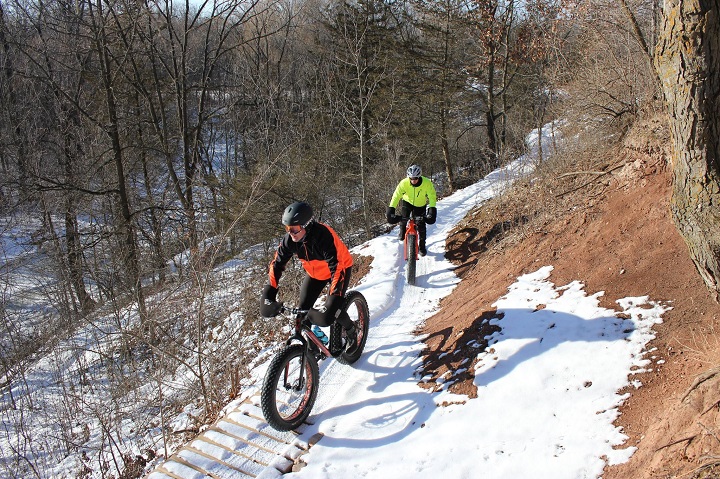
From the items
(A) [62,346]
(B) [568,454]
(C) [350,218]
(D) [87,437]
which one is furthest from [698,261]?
(C) [350,218]

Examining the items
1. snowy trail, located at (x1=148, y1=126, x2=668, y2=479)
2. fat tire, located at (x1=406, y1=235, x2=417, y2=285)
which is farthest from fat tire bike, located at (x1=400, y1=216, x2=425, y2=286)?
snowy trail, located at (x1=148, y1=126, x2=668, y2=479)

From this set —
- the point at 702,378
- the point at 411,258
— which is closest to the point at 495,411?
the point at 702,378

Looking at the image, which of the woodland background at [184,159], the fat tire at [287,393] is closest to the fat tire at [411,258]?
the woodland background at [184,159]

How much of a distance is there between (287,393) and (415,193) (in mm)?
5163

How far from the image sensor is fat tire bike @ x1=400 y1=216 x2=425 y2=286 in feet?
28.9

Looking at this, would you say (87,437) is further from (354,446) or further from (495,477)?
(495,477)

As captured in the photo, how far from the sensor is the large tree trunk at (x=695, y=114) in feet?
9.25

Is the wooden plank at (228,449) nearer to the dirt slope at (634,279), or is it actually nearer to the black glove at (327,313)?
the black glove at (327,313)

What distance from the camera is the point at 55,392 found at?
10.6 metres

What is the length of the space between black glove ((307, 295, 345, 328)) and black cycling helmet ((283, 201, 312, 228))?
922mm

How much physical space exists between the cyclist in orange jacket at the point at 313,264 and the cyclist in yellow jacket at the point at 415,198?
3510 mm

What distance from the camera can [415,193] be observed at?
356 inches

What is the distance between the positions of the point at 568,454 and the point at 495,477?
1.92ft

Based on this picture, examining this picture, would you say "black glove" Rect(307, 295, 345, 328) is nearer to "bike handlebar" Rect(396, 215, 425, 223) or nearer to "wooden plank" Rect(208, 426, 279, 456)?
"wooden plank" Rect(208, 426, 279, 456)
